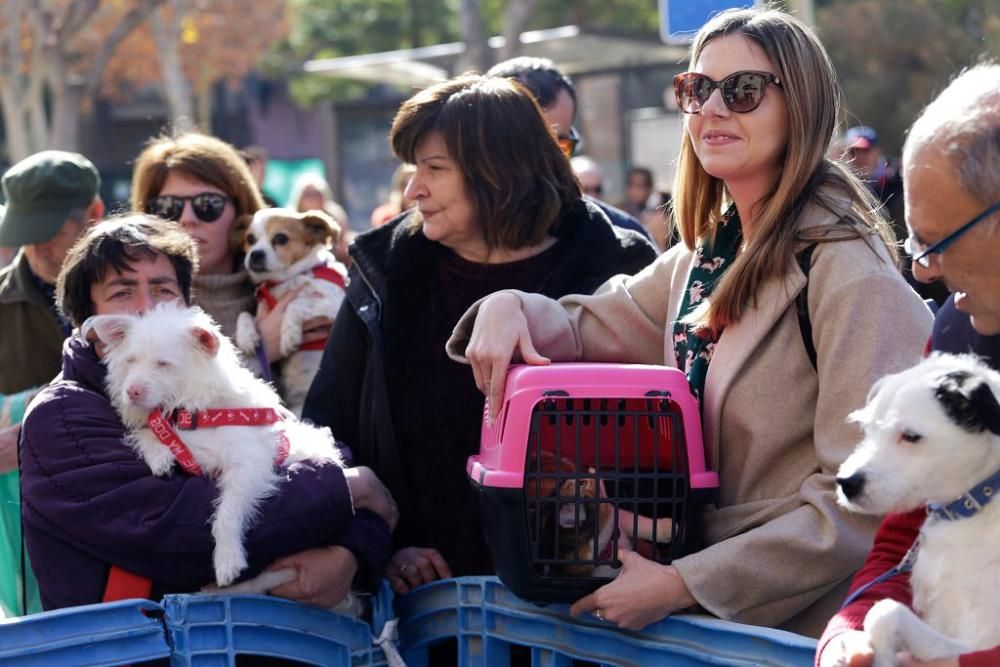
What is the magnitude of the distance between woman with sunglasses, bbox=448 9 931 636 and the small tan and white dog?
73.6 inches

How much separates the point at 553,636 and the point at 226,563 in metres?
0.84

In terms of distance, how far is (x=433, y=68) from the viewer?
704 inches

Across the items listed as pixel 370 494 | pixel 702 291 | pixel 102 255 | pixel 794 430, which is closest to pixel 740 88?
pixel 702 291

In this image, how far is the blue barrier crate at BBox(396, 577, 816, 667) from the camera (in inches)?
105

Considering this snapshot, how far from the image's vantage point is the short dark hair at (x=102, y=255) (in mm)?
3797

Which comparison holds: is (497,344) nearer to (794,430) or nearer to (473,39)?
(794,430)

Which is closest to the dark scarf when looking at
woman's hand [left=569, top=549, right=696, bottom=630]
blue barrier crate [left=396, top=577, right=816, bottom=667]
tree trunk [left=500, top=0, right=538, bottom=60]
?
woman's hand [left=569, top=549, right=696, bottom=630]

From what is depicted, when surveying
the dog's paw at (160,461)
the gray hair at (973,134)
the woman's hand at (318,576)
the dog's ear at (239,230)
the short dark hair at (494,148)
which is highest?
the gray hair at (973,134)

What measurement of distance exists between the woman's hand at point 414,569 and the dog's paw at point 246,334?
49.0 inches

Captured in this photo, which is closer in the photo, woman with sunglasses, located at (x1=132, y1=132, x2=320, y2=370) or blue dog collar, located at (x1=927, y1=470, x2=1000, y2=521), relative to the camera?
blue dog collar, located at (x1=927, y1=470, x2=1000, y2=521)

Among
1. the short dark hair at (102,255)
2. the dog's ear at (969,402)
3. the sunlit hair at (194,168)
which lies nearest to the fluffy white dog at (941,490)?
the dog's ear at (969,402)

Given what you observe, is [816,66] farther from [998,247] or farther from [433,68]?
[433,68]

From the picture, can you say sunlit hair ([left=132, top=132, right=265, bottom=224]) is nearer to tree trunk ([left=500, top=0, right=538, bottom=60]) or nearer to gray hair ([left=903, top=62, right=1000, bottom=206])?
gray hair ([left=903, top=62, right=1000, bottom=206])

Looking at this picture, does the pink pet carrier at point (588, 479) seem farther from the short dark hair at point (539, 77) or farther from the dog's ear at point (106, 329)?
the short dark hair at point (539, 77)
